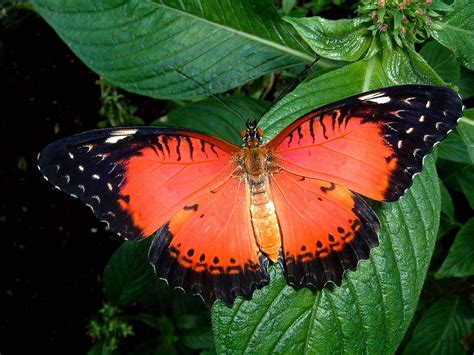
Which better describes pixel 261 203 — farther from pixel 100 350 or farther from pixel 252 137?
pixel 100 350

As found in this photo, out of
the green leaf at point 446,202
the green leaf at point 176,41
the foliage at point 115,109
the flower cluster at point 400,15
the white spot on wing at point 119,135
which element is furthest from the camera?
the foliage at point 115,109

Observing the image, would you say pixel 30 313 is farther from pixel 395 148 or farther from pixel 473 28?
pixel 473 28

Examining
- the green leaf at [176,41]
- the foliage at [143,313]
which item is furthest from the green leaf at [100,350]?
the green leaf at [176,41]

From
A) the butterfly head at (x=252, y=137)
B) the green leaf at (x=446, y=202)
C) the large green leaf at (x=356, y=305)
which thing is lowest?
the large green leaf at (x=356, y=305)

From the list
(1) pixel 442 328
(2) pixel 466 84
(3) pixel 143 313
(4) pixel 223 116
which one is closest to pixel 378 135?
(4) pixel 223 116

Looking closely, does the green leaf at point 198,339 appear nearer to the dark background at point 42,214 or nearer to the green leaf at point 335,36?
the dark background at point 42,214

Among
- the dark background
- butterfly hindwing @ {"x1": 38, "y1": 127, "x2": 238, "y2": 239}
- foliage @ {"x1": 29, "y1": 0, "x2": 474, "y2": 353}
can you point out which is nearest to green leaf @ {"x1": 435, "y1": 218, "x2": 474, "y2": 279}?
foliage @ {"x1": 29, "y1": 0, "x2": 474, "y2": 353}

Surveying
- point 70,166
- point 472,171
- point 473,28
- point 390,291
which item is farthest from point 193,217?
point 472,171
